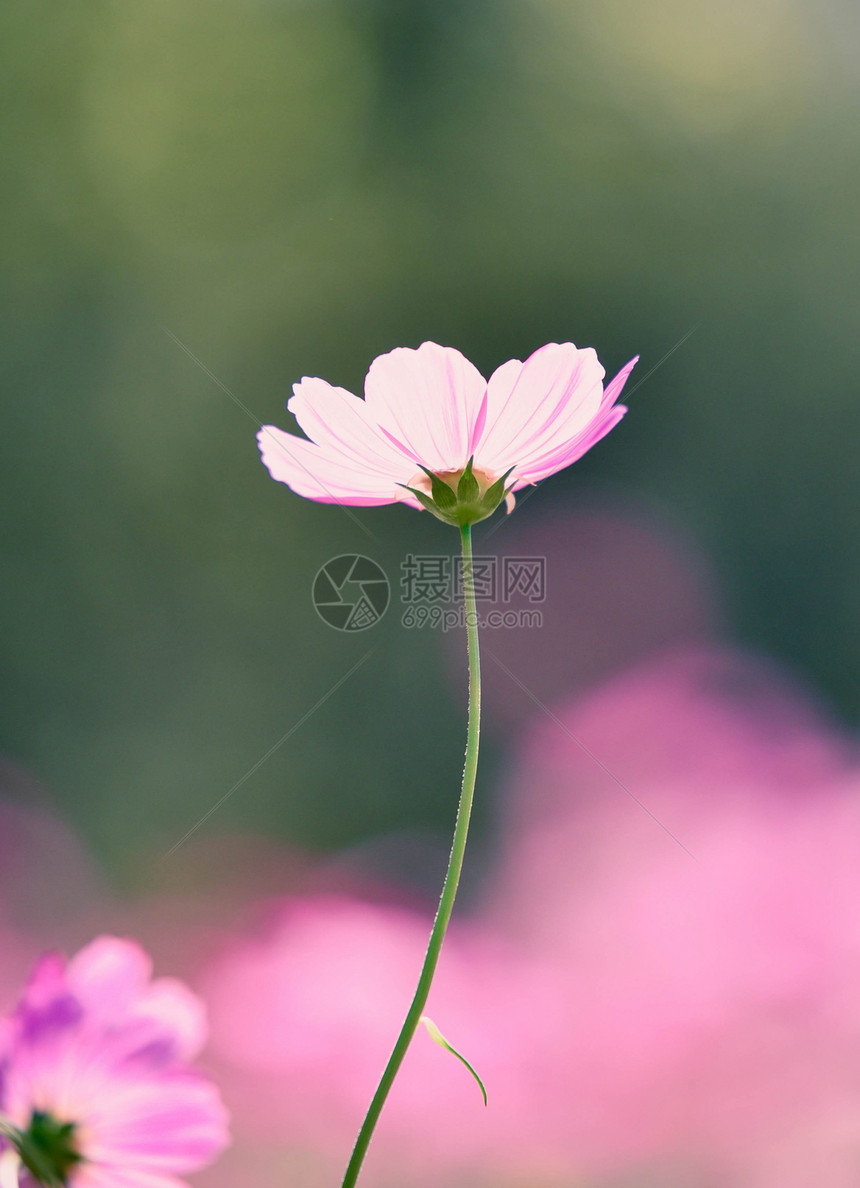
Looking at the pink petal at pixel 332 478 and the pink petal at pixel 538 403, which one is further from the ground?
the pink petal at pixel 538 403

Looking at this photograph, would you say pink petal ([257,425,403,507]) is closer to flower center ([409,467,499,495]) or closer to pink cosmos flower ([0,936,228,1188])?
flower center ([409,467,499,495])

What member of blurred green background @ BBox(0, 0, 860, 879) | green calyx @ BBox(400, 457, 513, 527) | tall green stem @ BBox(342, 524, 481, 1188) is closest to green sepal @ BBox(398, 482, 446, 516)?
green calyx @ BBox(400, 457, 513, 527)

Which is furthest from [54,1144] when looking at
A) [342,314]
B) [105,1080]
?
[342,314]

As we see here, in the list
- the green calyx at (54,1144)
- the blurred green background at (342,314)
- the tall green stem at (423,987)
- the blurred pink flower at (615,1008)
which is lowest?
the green calyx at (54,1144)

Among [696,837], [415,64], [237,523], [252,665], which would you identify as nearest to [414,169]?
[415,64]

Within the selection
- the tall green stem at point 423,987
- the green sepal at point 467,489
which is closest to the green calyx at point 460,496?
the green sepal at point 467,489

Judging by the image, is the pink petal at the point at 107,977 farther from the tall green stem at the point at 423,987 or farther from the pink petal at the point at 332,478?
the pink petal at the point at 332,478

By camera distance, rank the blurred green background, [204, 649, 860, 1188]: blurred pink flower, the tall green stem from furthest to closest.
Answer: the blurred green background, [204, 649, 860, 1188]: blurred pink flower, the tall green stem
